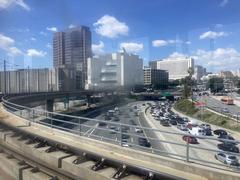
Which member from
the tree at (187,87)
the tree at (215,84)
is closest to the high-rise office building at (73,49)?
the tree at (187,87)

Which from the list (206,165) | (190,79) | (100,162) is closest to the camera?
(206,165)

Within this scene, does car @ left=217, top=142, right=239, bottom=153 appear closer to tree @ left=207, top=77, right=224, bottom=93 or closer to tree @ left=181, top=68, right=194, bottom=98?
tree @ left=181, top=68, right=194, bottom=98

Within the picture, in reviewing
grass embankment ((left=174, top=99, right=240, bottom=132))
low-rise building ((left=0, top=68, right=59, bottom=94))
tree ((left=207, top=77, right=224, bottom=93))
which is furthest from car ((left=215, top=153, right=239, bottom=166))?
tree ((left=207, top=77, right=224, bottom=93))

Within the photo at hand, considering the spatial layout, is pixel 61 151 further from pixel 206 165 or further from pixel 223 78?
pixel 223 78

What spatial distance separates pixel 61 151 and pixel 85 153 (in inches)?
38.2

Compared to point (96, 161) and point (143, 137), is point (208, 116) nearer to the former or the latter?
point (143, 137)

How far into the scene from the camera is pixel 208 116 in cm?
4169

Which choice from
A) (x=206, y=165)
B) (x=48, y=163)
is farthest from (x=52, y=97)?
(x=206, y=165)

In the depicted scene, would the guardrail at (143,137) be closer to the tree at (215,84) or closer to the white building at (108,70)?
the white building at (108,70)

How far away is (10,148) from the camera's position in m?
8.02

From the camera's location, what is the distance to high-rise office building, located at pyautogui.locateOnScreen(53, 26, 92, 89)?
3697 cm

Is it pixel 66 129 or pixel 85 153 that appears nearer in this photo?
pixel 85 153

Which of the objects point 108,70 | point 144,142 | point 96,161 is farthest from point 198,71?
point 96,161

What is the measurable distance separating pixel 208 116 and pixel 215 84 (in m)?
50.3
